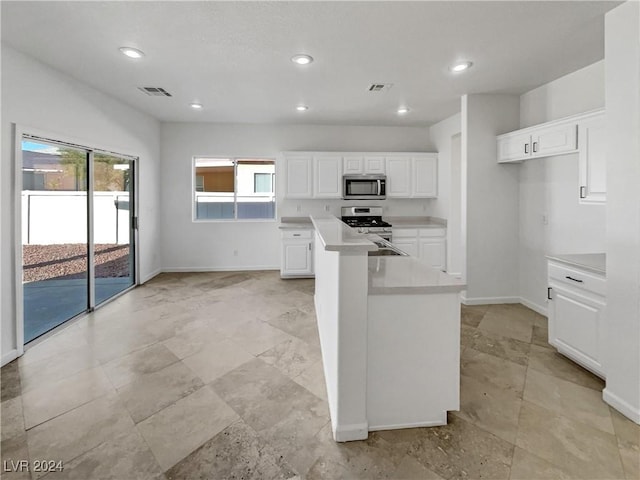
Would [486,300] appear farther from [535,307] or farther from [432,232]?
Result: [432,232]

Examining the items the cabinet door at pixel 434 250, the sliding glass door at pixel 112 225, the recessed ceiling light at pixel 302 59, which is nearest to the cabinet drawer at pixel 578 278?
the cabinet door at pixel 434 250

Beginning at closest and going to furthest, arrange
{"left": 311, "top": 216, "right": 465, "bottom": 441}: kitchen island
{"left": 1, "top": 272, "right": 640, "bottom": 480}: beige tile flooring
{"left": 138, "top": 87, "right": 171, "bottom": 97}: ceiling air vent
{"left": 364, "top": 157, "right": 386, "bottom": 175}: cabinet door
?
{"left": 1, "top": 272, "right": 640, "bottom": 480}: beige tile flooring, {"left": 311, "top": 216, "right": 465, "bottom": 441}: kitchen island, {"left": 138, "top": 87, "right": 171, "bottom": 97}: ceiling air vent, {"left": 364, "top": 157, "right": 386, "bottom": 175}: cabinet door

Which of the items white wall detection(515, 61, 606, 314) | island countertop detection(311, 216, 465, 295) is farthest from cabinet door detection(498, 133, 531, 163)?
island countertop detection(311, 216, 465, 295)

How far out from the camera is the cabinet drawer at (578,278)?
7.39ft

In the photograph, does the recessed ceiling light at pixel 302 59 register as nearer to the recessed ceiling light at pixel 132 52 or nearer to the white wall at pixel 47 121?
the recessed ceiling light at pixel 132 52

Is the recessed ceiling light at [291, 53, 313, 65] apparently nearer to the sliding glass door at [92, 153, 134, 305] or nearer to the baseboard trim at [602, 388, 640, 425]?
the sliding glass door at [92, 153, 134, 305]

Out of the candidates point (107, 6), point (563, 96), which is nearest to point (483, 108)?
point (563, 96)

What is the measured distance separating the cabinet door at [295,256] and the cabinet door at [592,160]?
3634mm

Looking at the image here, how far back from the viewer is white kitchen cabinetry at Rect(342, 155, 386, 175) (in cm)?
554

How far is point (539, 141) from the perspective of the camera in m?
3.33

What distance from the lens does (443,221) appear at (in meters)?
5.52

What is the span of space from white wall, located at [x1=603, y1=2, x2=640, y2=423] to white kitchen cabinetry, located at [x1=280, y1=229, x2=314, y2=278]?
389 cm

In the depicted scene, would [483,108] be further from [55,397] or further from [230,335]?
[55,397]

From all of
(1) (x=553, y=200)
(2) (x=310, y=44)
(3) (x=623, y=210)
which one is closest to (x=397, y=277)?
(3) (x=623, y=210)
